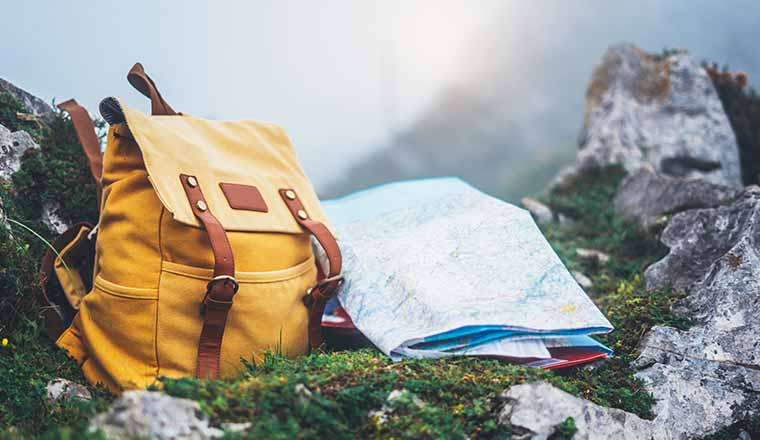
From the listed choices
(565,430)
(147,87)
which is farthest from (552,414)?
(147,87)

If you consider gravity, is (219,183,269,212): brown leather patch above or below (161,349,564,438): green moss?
above

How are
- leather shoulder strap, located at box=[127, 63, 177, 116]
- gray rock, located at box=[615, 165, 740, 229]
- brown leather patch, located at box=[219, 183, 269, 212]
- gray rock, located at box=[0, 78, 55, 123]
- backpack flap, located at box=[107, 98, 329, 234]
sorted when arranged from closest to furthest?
backpack flap, located at box=[107, 98, 329, 234]
brown leather patch, located at box=[219, 183, 269, 212]
leather shoulder strap, located at box=[127, 63, 177, 116]
gray rock, located at box=[0, 78, 55, 123]
gray rock, located at box=[615, 165, 740, 229]

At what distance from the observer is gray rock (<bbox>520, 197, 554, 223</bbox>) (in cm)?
583

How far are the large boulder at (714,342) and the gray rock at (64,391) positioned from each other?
2503 millimetres

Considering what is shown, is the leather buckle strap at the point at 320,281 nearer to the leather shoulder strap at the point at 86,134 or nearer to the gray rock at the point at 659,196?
the leather shoulder strap at the point at 86,134

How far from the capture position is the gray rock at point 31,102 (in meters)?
3.81

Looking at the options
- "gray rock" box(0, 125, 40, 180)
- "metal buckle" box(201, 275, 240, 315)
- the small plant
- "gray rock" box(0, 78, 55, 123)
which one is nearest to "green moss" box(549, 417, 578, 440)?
"metal buckle" box(201, 275, 240, 315)

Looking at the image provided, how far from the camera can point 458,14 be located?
624 inches

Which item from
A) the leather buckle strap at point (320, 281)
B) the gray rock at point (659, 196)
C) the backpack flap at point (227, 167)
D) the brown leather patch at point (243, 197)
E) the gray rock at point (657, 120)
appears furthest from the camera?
the gray rock at point (657, 120)

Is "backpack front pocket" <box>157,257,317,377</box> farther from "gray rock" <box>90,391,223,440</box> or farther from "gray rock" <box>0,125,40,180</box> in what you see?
"gray rock" <box>0,125,40,180</box>

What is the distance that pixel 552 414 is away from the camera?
7.86 ft

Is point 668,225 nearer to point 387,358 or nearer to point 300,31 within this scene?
point 387,358

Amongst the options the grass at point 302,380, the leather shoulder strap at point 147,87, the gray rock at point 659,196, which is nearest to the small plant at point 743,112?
the gray rock at point 659,196

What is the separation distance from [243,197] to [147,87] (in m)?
0.87
